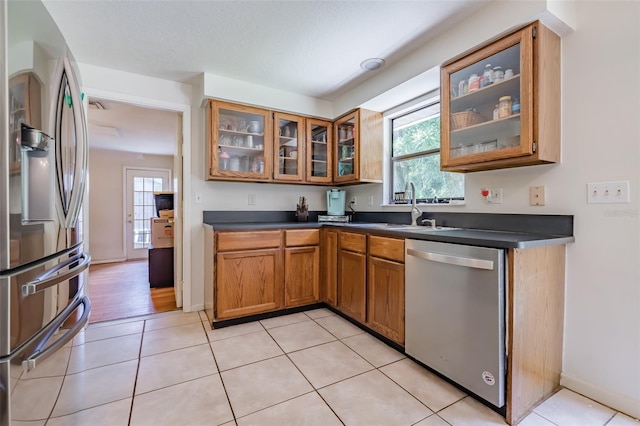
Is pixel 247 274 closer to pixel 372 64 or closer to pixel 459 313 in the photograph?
pixel 459 313

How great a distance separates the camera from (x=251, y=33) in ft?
6.73

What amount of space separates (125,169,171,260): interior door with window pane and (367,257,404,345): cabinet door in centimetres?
531

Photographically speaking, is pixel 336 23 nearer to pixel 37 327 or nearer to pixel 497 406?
pixel 37 327

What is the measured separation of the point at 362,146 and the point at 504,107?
54.0 inches

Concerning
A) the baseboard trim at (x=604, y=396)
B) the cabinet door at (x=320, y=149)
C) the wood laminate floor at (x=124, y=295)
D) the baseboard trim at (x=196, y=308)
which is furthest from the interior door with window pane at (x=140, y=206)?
the baseboard trim at (x=604, y=396)

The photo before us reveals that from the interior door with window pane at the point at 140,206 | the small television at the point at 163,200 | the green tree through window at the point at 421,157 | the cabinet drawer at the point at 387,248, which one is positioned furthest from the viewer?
the interior door with window pane at the point at 140,206

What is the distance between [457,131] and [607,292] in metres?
1.22

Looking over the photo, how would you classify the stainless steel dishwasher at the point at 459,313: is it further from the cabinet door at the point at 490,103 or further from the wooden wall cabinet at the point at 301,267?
the wooden wall cabinet at the point at 301,267

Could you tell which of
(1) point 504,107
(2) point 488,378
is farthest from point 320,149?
(2) point 488,378

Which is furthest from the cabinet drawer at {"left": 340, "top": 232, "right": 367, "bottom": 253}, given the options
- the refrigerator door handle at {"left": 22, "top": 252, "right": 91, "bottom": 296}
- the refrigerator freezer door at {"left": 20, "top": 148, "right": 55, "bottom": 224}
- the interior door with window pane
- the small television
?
the interior door with window pane

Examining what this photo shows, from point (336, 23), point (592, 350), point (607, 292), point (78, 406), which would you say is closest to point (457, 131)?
point (336, 23)

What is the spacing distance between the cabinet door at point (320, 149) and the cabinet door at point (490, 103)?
149 centimetres

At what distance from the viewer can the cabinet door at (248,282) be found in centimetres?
246

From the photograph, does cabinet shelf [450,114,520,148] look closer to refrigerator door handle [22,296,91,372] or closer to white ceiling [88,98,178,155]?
refrigerator door handle [22,296,91,372]
